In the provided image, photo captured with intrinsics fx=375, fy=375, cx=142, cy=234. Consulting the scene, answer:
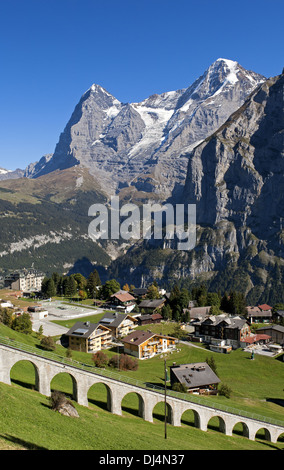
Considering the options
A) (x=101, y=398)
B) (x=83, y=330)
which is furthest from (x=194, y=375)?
(x=83, y=330)

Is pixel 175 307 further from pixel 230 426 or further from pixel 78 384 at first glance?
pixel 78 384

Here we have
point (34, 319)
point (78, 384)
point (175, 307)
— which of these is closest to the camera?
point (78, 384)

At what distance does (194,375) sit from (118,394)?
23.6 meters

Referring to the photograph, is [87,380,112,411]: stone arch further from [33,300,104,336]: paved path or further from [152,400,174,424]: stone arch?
[33,300,104,336]: paved path

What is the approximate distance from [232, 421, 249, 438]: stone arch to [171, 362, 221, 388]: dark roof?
33.0 ft

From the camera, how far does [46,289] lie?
5876 inches

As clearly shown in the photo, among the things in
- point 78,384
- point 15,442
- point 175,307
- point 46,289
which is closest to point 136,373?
point 78,384

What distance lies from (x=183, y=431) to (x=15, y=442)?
24928 millimetres

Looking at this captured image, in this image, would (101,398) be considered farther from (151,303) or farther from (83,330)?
(151,303)

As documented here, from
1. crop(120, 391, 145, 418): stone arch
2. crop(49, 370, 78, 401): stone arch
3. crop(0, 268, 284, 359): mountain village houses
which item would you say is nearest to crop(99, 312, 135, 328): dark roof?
crop(0, 268, 284, 359): mountain village houses

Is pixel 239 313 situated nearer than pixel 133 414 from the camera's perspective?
No

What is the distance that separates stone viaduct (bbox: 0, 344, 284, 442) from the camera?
41500 millimetres

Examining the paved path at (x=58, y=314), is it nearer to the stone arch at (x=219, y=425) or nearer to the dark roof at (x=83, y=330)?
the dark roof at (x=83, y=330)

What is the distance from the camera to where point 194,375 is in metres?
64.4
